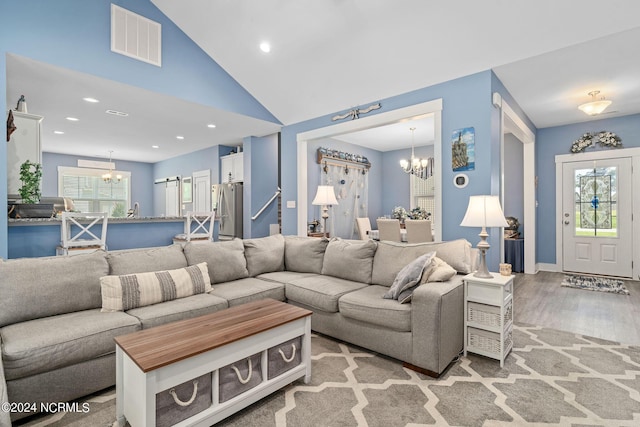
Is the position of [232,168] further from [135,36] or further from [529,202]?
[529,202]

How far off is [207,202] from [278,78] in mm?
4033

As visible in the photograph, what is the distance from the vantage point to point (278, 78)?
462cm

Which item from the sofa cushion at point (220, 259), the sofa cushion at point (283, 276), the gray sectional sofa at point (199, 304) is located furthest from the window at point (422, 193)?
the sofa cushion at point (220, 259)

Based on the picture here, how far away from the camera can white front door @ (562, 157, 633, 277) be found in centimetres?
519

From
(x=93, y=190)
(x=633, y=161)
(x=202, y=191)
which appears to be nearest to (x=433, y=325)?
(x=633, y=161)

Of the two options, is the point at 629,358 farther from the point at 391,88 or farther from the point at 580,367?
the point at 391,88

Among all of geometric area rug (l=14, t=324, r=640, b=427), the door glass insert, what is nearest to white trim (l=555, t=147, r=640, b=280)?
the door glass insert

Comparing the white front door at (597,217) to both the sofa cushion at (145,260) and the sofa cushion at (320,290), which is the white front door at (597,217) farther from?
the sofa cushion at (145,260)

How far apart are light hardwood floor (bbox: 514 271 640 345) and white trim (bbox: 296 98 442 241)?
1380 mm

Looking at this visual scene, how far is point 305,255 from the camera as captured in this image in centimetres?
356

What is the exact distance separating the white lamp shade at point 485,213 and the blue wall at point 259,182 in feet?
15.4

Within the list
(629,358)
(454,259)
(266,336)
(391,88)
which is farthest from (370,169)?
(266,336)

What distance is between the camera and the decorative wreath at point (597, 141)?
5199 millimetres

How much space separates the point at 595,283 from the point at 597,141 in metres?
2.45
